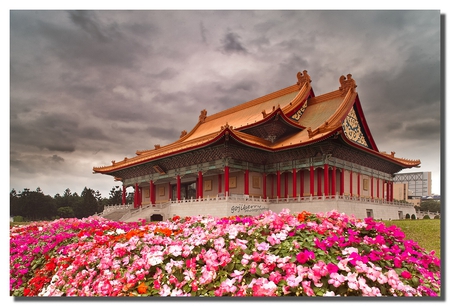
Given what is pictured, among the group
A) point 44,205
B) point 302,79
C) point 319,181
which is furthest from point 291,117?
point 44,205

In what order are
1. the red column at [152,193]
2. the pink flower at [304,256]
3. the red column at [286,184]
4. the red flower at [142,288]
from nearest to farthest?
the pink flower at [304,256] → the red flower at [142,288] → the red column at [286,184] → the red column at [152,193]

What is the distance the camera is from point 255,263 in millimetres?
5996

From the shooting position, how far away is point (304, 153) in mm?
23672

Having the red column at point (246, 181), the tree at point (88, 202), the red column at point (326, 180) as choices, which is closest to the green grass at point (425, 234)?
the red column at point (326, 180)

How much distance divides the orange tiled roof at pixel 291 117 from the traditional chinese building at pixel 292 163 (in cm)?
7

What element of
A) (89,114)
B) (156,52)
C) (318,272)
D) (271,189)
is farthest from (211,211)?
(318,272)

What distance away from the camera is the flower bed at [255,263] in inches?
223

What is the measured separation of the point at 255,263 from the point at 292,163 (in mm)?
18909

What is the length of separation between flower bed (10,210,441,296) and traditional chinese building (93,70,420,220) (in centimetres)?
1444

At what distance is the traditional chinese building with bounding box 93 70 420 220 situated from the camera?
2259cm

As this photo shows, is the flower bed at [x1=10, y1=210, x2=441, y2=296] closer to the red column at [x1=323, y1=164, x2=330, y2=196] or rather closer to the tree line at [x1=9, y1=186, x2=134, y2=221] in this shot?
the tree line at [x1=9, y1=186, x2=134, y2=221]

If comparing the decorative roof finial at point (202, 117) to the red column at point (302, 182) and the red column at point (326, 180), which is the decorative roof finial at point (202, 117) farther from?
the red column at point (326, 180)

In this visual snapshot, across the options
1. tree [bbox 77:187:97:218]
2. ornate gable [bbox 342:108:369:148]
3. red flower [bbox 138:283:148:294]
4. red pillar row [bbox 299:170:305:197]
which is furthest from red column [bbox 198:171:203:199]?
red flower [bbox 138:283:148:294]

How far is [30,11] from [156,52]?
128 inches
